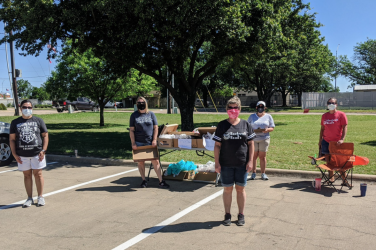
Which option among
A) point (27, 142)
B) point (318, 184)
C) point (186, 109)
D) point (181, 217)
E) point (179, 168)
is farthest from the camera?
point (186, 109)

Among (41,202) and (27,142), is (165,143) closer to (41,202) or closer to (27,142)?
(41,202)

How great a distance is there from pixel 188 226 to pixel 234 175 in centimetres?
101

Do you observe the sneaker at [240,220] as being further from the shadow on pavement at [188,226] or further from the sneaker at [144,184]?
the sneaker at [144,184]

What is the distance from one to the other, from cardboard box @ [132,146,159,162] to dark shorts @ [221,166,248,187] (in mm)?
2525

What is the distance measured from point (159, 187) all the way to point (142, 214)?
1.77 m

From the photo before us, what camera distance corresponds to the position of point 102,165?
1002 centimetres

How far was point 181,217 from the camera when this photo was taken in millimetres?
5359

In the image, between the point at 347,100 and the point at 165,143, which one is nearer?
the point at 165,143

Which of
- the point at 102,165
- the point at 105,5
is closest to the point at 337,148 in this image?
the point at 102,165

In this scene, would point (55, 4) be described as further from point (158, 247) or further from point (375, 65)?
point (375, 65)

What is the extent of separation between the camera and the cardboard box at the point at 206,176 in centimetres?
766

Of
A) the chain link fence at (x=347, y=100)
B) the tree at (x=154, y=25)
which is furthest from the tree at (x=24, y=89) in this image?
the tree at (x=154, y=25)

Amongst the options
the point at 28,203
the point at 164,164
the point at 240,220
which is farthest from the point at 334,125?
the point at 28,203

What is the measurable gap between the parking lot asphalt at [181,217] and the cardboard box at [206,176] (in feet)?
1.18
